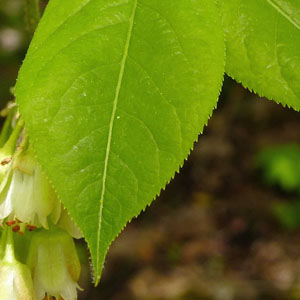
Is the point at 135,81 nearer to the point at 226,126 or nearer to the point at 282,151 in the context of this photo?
the point at 282,151

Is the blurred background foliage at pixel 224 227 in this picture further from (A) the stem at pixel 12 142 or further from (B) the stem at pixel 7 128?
(A) the stem at pixel 12 142

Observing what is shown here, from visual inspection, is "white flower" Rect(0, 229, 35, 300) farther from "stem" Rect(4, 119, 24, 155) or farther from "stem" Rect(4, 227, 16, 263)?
"stem" Rect(4, 119, 24, 155)

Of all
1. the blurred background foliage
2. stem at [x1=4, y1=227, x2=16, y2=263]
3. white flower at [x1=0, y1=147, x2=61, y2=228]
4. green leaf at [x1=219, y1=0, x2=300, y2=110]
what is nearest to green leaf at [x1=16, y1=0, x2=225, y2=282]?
green leaf at [x1=219, y1=0, x2=300, y2=110]

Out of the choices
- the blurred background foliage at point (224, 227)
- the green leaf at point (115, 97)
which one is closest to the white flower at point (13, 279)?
the green leaf at point (115, 97)

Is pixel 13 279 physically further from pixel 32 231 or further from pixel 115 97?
pixel 115 97

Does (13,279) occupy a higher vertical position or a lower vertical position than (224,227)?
higher

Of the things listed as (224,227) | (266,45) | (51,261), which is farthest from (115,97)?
(224,227)
